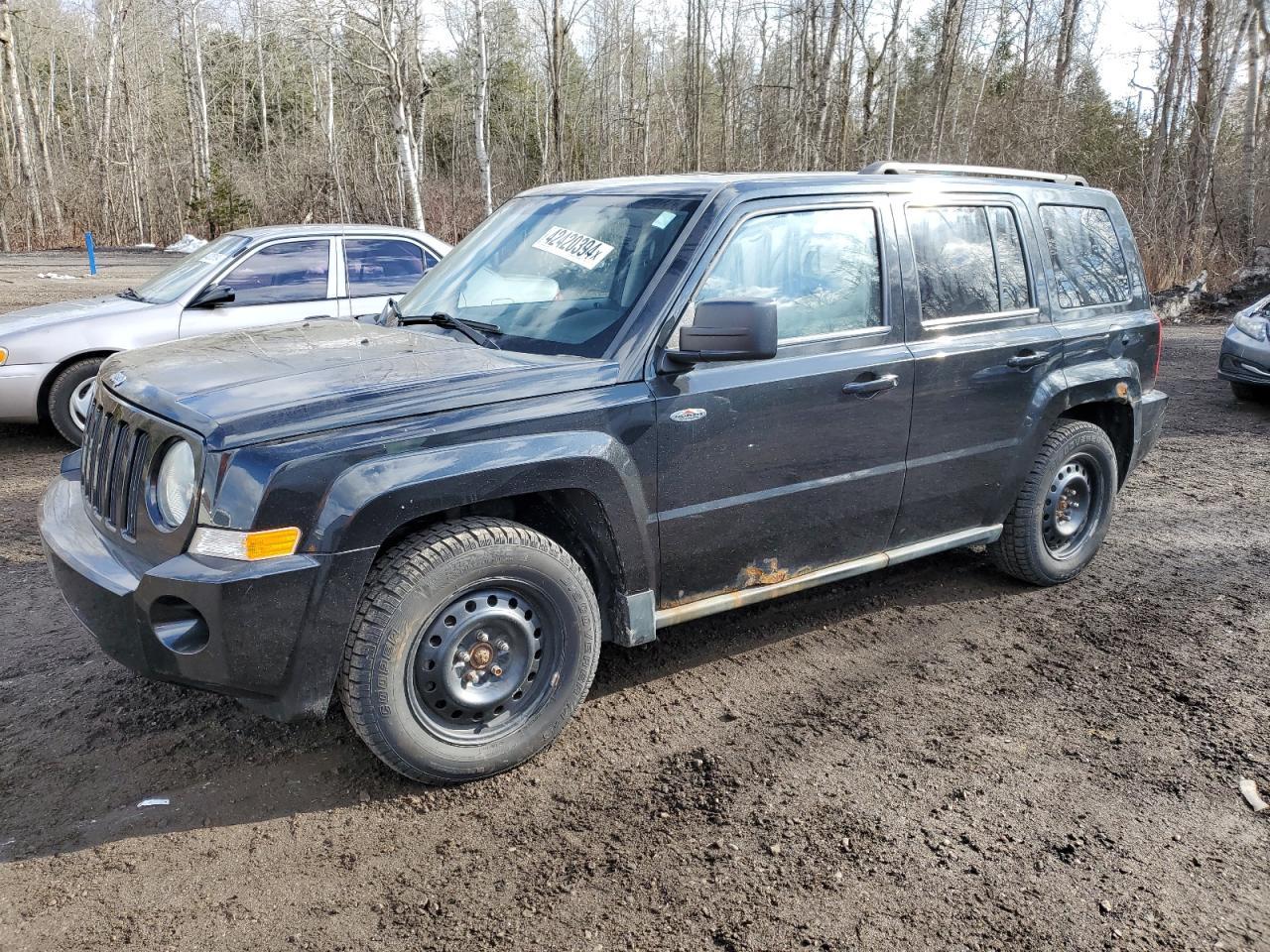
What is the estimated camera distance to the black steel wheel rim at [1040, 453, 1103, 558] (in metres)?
5.10

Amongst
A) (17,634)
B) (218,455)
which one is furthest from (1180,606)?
(17,634)

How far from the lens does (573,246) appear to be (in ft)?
13.0

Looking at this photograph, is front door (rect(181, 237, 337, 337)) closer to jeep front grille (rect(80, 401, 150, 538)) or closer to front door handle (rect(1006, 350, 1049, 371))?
jeep front grille (rect(80, 401, 150, 538))

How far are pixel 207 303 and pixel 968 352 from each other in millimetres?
5793

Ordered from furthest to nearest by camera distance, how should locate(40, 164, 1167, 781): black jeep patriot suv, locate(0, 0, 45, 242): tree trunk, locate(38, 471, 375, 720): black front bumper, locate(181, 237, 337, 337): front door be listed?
1. locate(0, 0, 45, 242): tree trunk
2. locate(181, 237, 337, 337): front door
3. locate(40, 164, 1167, 781): black jeep patriot suv
4. locate(38, 471, 375, 720): black front bumper

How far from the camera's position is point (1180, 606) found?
5031 millimetres

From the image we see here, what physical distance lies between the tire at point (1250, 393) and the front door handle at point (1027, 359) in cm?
706

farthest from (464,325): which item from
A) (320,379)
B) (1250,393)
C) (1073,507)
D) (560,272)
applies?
(1250,393)


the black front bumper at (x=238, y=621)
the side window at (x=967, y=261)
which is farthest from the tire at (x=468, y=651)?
the side window at (x=967, y=261)

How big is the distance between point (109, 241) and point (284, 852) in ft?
137

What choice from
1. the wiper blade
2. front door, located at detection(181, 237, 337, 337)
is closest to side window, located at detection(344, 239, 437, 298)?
front door, located at detection(181, 237, 337, 337)

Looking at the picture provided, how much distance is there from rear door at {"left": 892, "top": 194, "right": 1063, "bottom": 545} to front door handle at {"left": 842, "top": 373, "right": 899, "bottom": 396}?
162 mm

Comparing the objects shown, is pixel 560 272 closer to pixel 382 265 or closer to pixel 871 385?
pixel 871 385

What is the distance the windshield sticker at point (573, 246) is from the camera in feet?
12.7
